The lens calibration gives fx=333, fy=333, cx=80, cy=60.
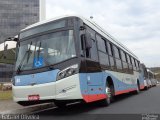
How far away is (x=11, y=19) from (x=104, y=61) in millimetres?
102701

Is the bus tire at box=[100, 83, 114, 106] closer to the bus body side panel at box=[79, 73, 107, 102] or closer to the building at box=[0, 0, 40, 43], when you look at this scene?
the bus body side panel at box=[79, 73, 107, 102]

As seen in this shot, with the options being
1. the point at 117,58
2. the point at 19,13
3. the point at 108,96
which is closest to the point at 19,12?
the point at 19,13

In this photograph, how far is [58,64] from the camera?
10.5m

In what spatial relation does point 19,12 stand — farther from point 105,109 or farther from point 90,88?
point 90,88

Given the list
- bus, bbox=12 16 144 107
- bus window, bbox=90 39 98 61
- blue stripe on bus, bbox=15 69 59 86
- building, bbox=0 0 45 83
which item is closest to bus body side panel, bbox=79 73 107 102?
bus, bbox=12 16 144 107

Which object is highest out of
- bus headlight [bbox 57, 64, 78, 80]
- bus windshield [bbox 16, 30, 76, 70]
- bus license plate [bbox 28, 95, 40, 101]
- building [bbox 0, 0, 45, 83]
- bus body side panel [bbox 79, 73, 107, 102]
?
building [bbox 0, 0, 45, 83]

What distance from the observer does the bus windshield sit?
10712mm

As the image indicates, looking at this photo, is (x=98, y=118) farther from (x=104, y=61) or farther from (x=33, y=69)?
(x=104, y=61)

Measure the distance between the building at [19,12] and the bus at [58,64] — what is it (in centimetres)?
10247

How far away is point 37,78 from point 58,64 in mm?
839

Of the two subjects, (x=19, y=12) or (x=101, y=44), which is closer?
(x=101, y=44)

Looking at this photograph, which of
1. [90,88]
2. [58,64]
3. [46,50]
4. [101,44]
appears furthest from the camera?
[101,44]

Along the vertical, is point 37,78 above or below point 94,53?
below

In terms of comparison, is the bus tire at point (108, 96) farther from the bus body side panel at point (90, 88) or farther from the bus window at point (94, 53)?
the bus window at point (94, 53)
